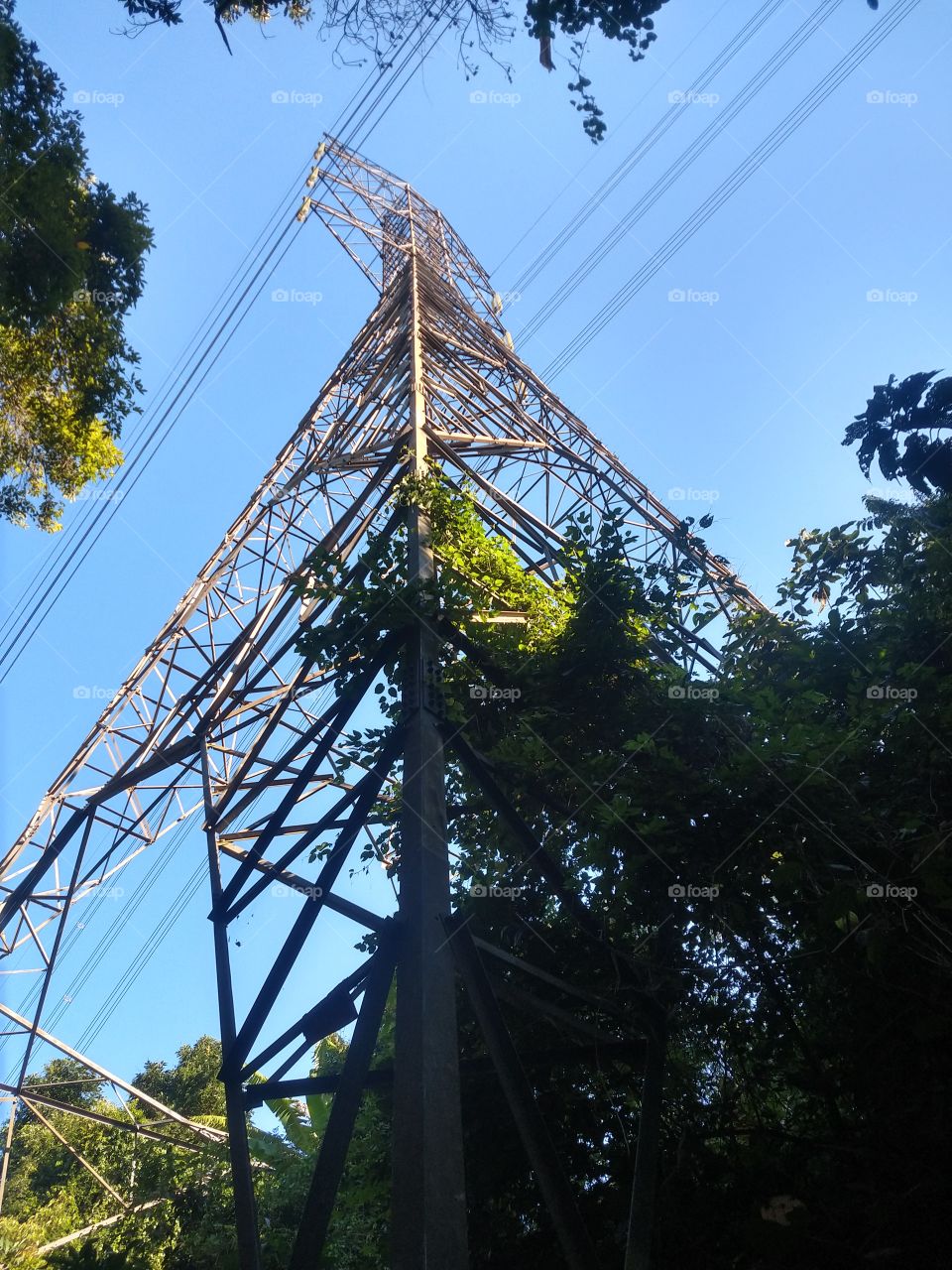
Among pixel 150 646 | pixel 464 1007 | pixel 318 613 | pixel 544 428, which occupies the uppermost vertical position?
pixel 544 428

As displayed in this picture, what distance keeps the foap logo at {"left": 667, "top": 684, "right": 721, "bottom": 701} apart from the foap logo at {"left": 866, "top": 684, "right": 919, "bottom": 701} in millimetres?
923

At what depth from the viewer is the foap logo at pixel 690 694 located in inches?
220

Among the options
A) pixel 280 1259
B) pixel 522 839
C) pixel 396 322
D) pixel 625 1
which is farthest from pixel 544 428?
pixel 280 1259

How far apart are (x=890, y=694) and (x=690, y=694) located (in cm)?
119

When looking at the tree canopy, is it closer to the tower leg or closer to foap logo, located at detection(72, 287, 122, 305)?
the tower leg

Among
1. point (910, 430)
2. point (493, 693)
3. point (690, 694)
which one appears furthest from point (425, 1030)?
point (910, 430)

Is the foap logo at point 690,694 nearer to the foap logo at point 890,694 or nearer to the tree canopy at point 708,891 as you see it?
the tree canopy at point 708,891

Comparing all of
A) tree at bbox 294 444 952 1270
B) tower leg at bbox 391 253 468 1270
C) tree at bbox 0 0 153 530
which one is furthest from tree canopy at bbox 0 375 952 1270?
tree at bbox 0 0 153 530

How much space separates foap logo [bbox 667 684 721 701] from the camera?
560 centimetres

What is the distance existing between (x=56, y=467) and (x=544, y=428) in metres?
5.02

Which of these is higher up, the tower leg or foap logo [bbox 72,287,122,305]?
foap logo [bbox 72,287,122,305]

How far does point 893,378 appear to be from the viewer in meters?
7.31

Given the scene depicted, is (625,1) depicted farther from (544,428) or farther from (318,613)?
(544,428)

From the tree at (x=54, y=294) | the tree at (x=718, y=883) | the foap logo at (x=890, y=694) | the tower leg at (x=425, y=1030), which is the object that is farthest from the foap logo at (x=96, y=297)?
the foap logo at (x=890, y=694)
